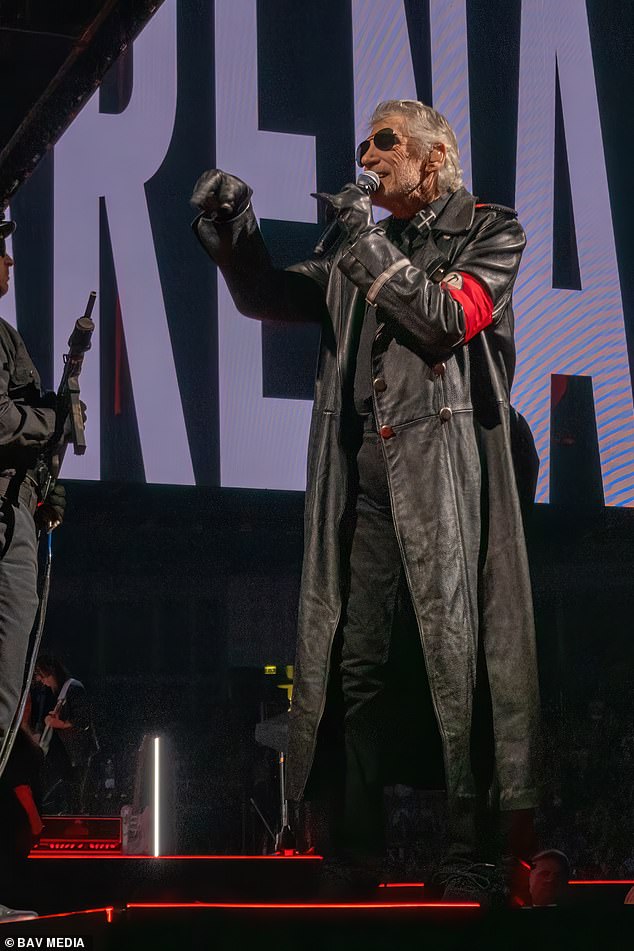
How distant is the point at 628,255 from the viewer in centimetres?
912

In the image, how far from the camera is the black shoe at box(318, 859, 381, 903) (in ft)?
7.75

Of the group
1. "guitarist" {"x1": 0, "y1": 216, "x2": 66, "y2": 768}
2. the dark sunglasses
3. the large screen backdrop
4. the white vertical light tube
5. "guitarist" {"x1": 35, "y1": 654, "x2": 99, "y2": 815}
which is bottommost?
the white vertical light tube

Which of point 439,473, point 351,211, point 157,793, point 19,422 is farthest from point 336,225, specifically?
point 157,793

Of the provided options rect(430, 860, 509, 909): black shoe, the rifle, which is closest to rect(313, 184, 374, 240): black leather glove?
the rifle

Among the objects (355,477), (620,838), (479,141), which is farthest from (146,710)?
(355,477)

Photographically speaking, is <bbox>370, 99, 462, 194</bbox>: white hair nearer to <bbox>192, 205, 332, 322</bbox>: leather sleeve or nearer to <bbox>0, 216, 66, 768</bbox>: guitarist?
<bbox>192, 205, 332, 322</bbox>: leather sleeve

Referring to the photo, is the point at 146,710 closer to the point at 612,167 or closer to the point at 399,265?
the point at 612,167

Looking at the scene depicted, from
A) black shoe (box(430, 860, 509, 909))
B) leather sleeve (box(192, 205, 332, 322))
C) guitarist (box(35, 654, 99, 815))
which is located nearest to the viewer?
black shoe (box(430, 860, 509, 909))

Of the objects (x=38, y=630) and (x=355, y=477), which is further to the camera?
(x=38, y=630)

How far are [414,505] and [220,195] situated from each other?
0.79 metres

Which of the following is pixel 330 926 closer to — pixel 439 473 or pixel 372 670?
pixel 372 670

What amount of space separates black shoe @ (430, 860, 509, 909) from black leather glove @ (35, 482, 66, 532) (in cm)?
169

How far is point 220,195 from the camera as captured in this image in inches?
97.2

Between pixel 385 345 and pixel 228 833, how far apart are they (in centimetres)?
799
